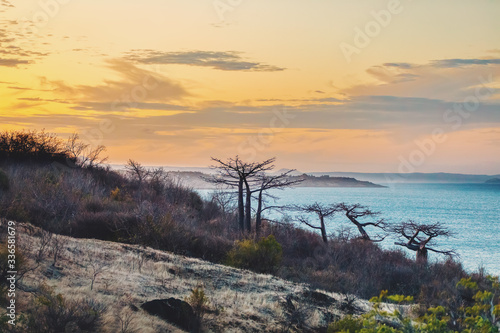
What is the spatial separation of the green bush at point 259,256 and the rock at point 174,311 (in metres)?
7.48

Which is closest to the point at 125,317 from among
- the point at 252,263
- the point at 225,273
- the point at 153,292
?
the point at 153,292

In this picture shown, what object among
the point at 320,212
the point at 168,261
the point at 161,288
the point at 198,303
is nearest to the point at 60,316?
the point at 198,303

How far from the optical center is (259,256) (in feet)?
55.7

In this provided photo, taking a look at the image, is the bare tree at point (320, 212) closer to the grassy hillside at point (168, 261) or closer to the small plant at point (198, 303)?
the grassy hillside at point (168, 261)

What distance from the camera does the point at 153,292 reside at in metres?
10.4

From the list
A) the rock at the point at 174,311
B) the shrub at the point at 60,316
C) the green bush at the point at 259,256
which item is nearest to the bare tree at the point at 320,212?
the green bush at the point at 259,256

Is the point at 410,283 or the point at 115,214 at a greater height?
the point at 115,214

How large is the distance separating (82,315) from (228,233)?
15.8 metres

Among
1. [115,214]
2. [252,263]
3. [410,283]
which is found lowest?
[410,283]

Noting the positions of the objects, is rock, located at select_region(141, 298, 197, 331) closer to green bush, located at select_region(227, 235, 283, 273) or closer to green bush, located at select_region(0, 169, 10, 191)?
green bush, located at select_region(227, 235, 283, 273)

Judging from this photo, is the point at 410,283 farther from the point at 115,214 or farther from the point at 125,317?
the point at 125,317

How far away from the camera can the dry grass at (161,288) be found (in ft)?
30.9

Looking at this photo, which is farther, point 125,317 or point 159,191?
point 159,191

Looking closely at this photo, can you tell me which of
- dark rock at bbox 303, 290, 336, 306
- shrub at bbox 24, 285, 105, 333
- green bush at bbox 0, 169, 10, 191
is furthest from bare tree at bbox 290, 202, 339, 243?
shrub at bbox 24, 285, 105, 333
